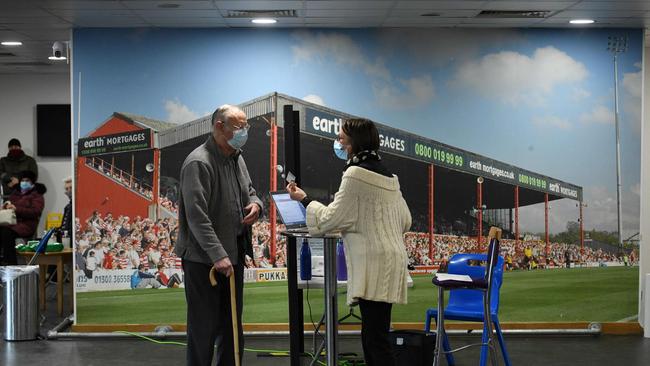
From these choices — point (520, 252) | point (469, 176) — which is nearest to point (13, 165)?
point (469, 176)

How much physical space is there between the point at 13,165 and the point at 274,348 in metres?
6.46

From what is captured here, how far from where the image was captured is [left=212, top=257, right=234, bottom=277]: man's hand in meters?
4.45

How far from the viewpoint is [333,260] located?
15.3 ft

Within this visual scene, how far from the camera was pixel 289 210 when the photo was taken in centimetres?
475

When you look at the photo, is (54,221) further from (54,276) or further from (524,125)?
(524,125)

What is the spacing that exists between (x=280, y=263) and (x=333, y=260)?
10.7ft

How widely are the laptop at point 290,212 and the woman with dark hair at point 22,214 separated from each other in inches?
290

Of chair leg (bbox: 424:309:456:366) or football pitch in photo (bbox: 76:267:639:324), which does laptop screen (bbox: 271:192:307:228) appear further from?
football pitch in photo (bbox: 76:267:639:324)

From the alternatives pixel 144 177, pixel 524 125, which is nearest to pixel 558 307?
pixel 524 125

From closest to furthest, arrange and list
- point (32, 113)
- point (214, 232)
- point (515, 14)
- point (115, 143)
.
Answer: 1. point (214, 232)
2. point (515, 14)
3. point (115, 143)
4. point (32, 113)

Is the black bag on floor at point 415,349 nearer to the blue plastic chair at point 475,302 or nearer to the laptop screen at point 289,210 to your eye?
the blue plastic chair at point 475,302

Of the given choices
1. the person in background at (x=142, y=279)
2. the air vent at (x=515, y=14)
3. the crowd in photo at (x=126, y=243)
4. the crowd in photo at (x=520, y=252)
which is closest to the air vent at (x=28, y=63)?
the crowd in photo at (x=126, y=243)

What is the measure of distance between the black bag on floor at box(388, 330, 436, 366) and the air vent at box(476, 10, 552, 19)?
297 cm

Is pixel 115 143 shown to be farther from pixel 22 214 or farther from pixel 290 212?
pixel 22 214
